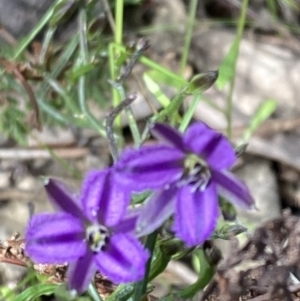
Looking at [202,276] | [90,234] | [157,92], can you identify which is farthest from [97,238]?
[157,92]

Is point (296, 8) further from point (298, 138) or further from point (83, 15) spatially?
point (83, 15)

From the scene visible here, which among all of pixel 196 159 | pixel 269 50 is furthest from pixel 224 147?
pixel 269 50

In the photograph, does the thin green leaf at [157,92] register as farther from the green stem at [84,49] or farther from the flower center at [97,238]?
the flower center at [97,238]

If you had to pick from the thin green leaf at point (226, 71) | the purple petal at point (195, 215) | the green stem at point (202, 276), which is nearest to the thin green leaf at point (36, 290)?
the green stem at point (202, 276)

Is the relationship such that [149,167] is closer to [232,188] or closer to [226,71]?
[232,188]

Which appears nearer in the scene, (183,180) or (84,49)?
(183,180)
